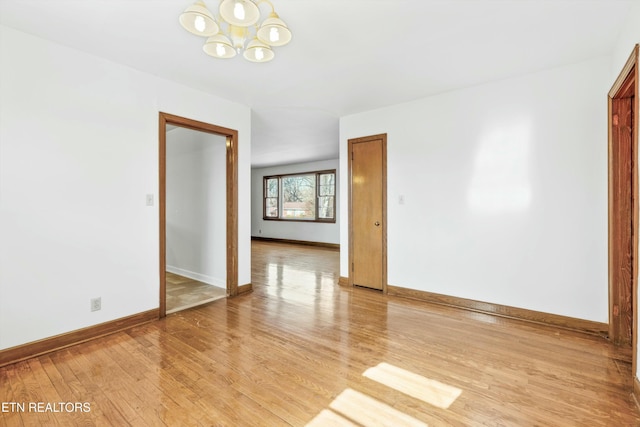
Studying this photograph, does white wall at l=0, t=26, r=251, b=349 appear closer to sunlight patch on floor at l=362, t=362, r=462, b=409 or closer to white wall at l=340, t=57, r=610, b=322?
sunlight patch on floor at l=362, t=362, r=462, b=409

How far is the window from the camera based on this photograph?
8578 mm

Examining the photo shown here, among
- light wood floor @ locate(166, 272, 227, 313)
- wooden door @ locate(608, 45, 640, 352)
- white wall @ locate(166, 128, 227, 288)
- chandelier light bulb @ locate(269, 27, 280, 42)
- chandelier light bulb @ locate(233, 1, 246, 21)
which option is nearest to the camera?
chandelier light bulb @ locate(233, 1, 246, 21)

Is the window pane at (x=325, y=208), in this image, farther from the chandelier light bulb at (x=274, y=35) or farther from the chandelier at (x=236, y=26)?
the chandelier light bulb at (x=274, y=35)

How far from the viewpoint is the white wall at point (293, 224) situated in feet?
27.7

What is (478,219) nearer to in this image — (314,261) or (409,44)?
(409,44)

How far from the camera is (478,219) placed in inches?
133

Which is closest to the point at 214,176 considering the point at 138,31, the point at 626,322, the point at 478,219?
the point at 138,31

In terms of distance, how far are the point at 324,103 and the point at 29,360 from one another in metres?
3.78

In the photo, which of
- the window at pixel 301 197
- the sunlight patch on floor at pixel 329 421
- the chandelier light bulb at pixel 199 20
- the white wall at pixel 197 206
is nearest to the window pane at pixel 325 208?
the window at pixel 301 197

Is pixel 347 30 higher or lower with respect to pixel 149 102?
higher

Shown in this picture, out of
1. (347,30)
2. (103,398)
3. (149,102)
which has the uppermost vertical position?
(347,30)

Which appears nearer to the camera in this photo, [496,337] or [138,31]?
[138,31]

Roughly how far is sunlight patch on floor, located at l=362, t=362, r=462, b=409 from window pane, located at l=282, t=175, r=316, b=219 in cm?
683

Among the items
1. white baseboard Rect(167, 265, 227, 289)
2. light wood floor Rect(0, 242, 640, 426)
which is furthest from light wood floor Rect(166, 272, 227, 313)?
light wood floor Rect(0, 242, 640, 426)
